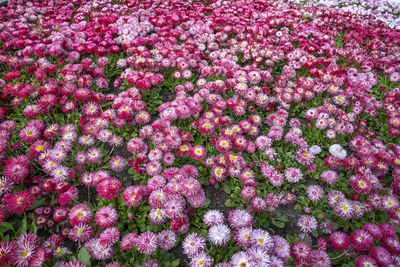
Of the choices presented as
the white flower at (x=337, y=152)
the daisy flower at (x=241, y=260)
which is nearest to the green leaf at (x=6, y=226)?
the daisy flower at (x=241, y=260)

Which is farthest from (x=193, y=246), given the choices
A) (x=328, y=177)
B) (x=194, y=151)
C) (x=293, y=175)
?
(x=328, y=177)

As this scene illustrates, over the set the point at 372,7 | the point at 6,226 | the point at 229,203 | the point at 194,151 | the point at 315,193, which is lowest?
the point at 229,203

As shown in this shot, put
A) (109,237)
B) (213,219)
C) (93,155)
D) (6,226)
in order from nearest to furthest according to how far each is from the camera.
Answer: (109,237)
(6,226)
(213,219)
(93,155)

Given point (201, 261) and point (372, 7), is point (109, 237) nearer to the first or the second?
point (201, 261)

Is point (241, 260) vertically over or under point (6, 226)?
over

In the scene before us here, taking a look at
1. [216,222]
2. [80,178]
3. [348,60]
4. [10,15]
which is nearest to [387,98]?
[348,60]

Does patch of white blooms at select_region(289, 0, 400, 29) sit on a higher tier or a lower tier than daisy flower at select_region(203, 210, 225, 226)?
higher

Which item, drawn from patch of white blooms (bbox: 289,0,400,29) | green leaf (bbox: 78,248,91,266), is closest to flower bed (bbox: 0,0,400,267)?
green leaf (bbox: 78,248,91,266)

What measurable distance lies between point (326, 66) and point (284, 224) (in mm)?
3451

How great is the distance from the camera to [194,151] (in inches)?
115

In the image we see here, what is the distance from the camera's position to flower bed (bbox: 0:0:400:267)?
2.17m

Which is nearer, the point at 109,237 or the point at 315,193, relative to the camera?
the point at 109,237

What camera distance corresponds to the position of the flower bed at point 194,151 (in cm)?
217

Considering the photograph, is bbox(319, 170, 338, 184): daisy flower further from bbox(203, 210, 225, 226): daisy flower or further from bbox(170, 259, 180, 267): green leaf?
bbox(170, 259, 180, 267): green leaf
